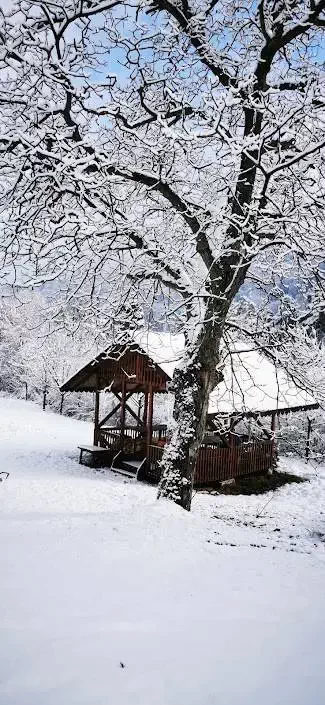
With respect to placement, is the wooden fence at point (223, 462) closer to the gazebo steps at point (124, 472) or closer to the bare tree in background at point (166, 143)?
the gazebo steps at point (124, 472)

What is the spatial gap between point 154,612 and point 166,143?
195 inches

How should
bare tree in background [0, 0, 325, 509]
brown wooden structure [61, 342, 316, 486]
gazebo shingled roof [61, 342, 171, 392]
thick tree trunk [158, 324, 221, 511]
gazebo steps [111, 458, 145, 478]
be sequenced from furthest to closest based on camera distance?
gazebo steps [111, 458, 145, 478] → brown wooden structure [61, 342, 316, 486] → gazebo shingled roof [61, 342, 171, 392] → thick tree trunk [158, 324, 221, 511] → bare tree in background [0, 0, 325, 509]

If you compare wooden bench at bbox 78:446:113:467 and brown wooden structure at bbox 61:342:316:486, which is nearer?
brown wooden structure at bbox 61:342:316:486

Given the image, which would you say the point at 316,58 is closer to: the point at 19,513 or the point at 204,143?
the point at 204,143

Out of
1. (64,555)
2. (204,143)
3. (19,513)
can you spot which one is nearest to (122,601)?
(64,555)

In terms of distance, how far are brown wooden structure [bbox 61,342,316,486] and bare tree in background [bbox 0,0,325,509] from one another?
25.7 ft

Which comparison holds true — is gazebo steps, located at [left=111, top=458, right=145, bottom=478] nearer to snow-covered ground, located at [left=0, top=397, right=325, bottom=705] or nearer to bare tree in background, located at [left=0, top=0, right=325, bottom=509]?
bare tree in background, located at [left=0, top=0, right=325, bottom=509]

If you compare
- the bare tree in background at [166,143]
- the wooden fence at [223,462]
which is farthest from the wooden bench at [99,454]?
the bare tree in background at [166,143]

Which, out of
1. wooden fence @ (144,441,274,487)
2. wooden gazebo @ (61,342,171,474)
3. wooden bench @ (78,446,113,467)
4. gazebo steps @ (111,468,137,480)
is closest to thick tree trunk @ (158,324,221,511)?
wooden fence @ (144,441,274,487)

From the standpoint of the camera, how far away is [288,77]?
253 inches

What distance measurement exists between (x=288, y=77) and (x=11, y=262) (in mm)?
4474

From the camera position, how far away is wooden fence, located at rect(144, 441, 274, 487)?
1543 centimetres

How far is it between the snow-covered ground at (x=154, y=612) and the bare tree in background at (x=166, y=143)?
5.96ft

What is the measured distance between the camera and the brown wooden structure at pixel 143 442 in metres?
15.4
